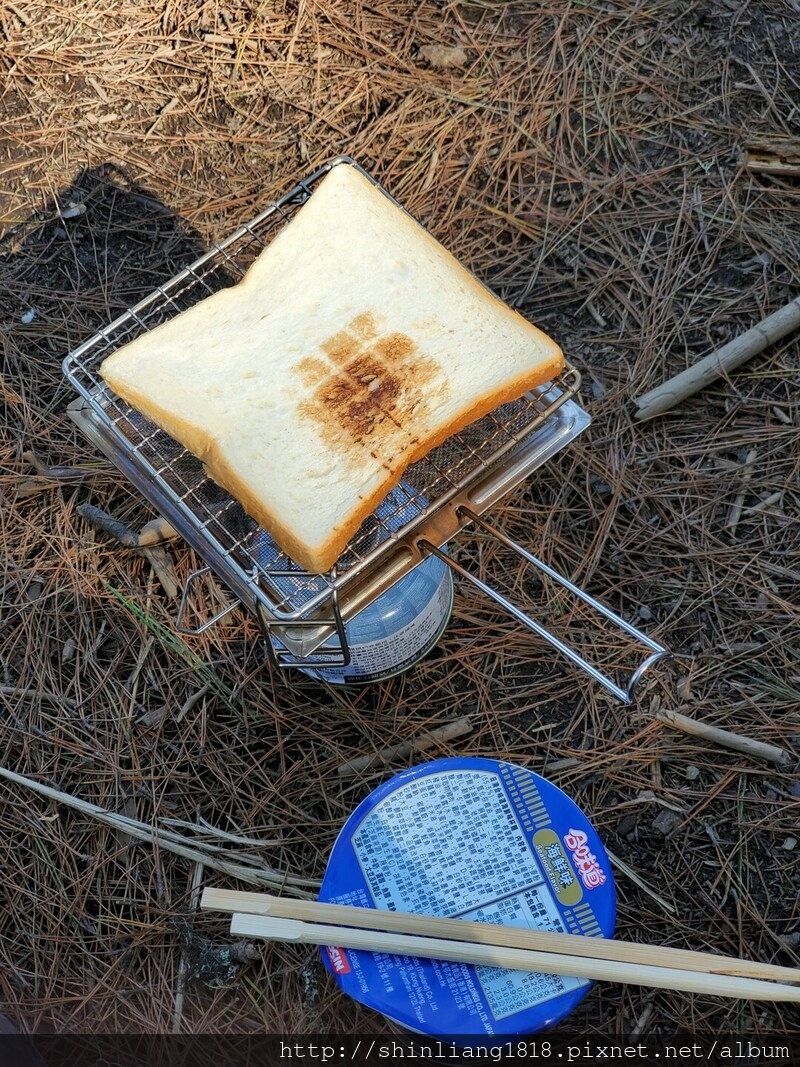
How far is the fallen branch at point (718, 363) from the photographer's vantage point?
9.53 feet

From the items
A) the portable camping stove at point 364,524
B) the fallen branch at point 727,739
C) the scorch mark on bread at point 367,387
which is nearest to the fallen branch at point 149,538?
the portable camping stove at point 364,524

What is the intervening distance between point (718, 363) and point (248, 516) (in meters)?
1.60

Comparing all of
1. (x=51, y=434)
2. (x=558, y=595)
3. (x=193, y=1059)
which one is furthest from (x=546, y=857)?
(x=51, y=434)

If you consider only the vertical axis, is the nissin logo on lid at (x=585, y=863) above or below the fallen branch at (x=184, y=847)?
below

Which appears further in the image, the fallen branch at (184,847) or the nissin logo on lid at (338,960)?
the fallen branch at (184,847)

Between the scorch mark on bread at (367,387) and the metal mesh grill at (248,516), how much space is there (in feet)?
0.46

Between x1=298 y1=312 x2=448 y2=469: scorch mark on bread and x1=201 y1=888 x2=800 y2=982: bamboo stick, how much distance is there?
1.02m

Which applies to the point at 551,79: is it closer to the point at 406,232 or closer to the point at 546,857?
the point at 406,232

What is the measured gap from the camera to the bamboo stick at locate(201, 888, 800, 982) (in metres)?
2.03

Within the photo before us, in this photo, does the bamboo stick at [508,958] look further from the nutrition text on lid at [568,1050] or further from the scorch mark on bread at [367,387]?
the scorch mark on bread at [367,387]

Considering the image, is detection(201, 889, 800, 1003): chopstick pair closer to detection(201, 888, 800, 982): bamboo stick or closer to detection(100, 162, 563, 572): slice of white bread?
detection(201, 888, 800, 982): bamboo stick

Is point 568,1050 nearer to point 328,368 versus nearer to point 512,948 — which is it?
point 512,948

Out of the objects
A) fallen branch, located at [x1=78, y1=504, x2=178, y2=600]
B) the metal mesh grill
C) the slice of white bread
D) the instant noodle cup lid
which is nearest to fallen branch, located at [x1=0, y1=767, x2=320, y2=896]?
the instant noodle cup lid

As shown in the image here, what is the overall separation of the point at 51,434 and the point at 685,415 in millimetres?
1995
